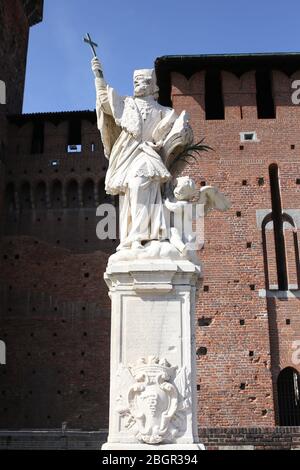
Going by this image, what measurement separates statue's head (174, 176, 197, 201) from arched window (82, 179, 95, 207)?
17.3 metres

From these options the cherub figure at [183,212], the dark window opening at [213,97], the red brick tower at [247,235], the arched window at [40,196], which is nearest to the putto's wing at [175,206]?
the cherub figure at [183,212]

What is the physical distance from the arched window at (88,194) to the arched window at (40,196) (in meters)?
1.39

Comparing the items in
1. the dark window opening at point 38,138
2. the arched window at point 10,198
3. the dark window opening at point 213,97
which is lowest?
the arched window at point 10,198

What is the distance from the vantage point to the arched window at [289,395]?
13.2 meters

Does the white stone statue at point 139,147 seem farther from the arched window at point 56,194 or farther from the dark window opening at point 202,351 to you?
the arched window at point 56,194

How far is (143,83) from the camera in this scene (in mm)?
3871

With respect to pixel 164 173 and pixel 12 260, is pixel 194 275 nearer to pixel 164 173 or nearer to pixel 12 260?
pixel 164 173

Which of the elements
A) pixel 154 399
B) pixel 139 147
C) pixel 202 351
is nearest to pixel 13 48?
pixel 202 351

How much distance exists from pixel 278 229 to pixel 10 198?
10.3 m

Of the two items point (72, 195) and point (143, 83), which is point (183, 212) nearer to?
point (143, 83)

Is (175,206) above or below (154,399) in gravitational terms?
above

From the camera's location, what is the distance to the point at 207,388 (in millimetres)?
12922
